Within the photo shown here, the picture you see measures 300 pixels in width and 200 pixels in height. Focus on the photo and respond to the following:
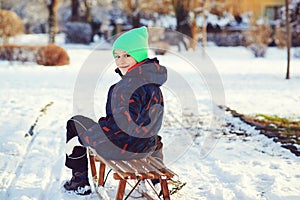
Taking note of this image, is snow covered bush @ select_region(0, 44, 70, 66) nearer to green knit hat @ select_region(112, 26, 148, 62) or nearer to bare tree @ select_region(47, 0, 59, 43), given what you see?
bare tree @ select_region(47, 0, 59, 43)

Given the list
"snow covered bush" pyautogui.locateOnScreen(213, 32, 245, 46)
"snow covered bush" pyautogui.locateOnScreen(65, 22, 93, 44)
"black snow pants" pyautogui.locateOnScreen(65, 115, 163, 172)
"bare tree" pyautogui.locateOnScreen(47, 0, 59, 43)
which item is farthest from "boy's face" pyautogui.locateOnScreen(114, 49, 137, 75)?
"snow covered bush" pyautogui.locateOnScreen(213, 32, 245, 46)

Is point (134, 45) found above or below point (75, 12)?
below

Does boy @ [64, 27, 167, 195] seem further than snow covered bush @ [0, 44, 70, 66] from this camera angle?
No

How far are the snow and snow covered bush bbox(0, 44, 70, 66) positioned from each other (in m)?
5.53

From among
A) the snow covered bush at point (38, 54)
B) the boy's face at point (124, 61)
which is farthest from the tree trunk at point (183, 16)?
the boy's face at point (124, 61)

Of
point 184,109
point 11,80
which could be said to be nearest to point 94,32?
point 11,80

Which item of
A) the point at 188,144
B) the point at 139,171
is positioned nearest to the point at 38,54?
the point at 188,144

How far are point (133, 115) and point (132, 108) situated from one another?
0.18 feet

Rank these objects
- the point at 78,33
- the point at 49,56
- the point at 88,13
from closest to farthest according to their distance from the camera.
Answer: the point at 49,56, the point at 78,33, the point at 88,13

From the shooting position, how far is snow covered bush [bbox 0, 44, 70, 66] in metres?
20.5

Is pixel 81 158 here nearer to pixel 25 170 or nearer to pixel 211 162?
pixel 25 170

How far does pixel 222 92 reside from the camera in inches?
541

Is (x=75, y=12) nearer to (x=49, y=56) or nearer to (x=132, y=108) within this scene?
(x=49, y=56)

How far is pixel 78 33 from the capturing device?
38.7 meters
